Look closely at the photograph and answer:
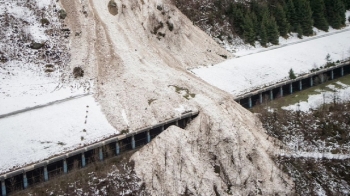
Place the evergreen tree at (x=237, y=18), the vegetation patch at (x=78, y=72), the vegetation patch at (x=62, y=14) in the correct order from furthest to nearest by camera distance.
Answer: the evergreen tree at (x=237, y=18), the vegetation patch at (x=62, y=14), the vegetation patch at (x=78, y=72)

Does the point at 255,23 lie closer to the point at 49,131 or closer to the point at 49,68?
the point at 49,68

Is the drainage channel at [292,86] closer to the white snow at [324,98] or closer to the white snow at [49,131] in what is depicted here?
the white snow at [324,98]

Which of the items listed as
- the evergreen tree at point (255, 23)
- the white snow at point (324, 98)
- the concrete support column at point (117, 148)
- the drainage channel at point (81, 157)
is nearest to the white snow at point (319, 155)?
the white snow at point (324, 98)

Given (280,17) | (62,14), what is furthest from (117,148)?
(280,17)

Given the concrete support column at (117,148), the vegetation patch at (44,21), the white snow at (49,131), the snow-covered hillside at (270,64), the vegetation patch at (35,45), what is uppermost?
the vegetation patch at (44,21)

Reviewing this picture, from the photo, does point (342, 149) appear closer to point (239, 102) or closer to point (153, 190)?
point (239, 102)
